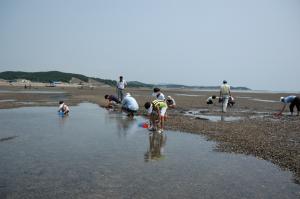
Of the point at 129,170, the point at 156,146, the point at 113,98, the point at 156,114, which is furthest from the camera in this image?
the point at 113,98

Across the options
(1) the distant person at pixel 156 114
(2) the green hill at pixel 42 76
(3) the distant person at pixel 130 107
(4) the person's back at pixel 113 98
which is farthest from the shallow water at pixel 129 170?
(2) the green hill at pixel 42 76

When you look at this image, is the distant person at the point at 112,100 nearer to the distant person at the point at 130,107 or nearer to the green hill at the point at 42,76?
the distant person at the point at 130,107

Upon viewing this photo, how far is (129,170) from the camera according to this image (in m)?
7.73

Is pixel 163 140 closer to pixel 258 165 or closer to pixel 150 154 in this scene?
pixel 150 154

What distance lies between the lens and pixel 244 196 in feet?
20.5

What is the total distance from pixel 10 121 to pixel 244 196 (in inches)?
527

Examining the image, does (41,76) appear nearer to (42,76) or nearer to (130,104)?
(42,76)

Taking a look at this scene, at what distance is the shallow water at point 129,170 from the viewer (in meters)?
6.34

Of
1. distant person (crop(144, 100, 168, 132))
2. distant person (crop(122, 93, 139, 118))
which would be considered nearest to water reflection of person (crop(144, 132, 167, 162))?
distant person (crop(144, 100, 168, 132))

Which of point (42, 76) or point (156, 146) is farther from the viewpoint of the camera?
point (42, 76)

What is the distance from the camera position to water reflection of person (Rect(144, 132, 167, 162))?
922 centimetres

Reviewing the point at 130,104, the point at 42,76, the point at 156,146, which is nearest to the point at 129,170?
the point at 156,146

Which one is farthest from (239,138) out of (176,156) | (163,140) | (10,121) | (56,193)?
(10,121)

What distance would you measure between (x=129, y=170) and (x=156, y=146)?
120 inches
